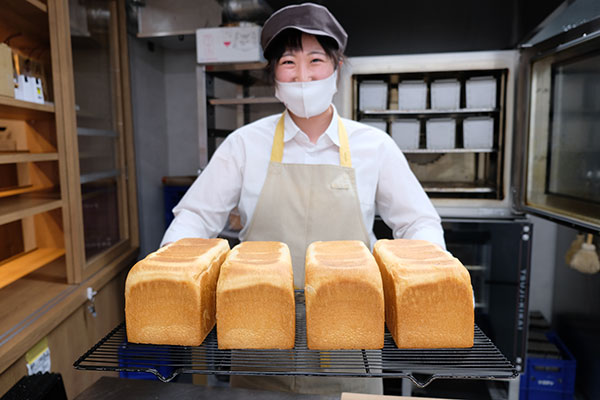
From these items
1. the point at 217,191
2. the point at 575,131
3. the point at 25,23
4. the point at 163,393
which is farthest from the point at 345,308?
the point at 25,23

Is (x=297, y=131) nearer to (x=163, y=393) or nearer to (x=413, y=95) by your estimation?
(x=163, y=393)

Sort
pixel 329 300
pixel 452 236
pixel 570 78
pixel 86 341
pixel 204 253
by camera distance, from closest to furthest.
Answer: pixel 329 300 → pixel 204 253 → pixel 570 78 → pixel 86 341 → pixel 452 236

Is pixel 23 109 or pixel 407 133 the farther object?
pixel 407 133

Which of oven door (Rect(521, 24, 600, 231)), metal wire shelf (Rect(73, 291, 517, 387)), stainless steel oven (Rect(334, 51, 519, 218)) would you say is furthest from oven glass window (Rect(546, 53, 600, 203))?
metal wire shelf (Rect(73, 291, 517, 387))

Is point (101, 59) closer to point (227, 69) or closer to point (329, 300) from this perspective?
point (227, 69)

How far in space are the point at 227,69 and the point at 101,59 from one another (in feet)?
2.60

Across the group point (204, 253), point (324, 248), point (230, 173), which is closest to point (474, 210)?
point (230, 173)

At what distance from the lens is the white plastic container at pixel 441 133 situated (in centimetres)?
267

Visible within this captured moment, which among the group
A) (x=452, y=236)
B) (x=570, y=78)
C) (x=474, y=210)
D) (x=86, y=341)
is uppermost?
(x=570, y=78)

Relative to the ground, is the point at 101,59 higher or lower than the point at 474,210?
higher

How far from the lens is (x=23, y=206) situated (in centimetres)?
177

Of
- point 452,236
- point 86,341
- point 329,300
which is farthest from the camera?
point 452,236

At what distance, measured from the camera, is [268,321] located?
34.3 inches

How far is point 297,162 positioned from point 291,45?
43 cm
